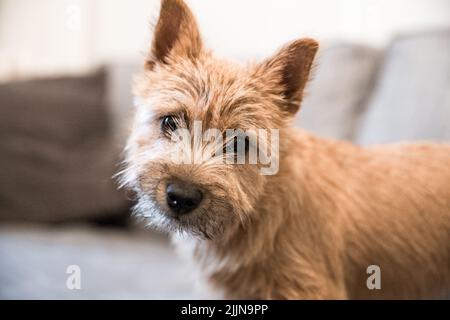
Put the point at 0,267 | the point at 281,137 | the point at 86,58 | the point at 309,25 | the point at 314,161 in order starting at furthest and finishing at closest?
the point at 86,58 < the point at 0,267 < the point at 309,25 < the point at 314,161 < the point at 281,137

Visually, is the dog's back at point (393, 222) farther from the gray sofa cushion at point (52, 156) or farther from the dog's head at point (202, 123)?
the gray sofa cushion at point (52, 156)

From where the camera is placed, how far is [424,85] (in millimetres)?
1614

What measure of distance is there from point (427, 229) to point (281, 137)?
432 millimetres

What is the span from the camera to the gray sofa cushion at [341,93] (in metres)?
1.94

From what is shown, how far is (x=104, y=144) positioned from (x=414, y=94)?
1512mm

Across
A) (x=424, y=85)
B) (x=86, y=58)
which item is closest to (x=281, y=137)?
(x=424, y=85)

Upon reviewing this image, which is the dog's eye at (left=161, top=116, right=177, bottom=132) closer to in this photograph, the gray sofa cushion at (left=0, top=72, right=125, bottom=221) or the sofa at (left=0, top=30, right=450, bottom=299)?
the sofa at (left=0, top=30, right=450, bottom=299)

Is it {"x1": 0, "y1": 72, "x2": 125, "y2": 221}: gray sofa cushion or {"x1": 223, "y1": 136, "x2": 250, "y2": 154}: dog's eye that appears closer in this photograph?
{"x1": 223, "y1": 136, "x2": 250, "y2": 154}: dog's eye

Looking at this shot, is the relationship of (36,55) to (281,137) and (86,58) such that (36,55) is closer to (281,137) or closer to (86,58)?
(86,58)

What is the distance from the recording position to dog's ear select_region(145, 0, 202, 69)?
1123mm

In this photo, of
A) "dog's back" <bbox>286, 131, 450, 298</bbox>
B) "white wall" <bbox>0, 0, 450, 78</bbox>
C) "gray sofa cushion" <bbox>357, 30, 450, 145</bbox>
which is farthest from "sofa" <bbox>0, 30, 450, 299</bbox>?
"dog's back" <bbox>286, 131, 450, 298</bbox>

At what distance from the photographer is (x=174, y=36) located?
46.1 inches
